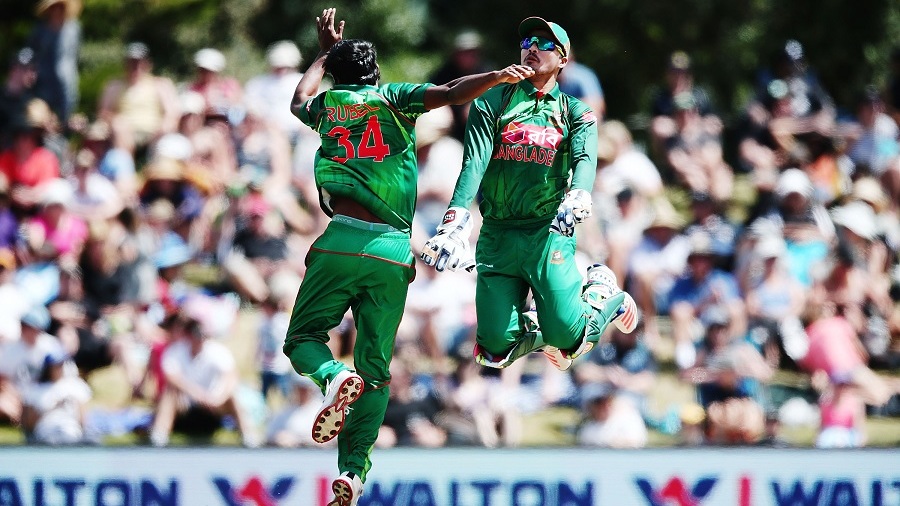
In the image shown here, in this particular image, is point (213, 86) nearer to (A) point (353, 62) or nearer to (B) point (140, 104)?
(B) point (140, 104)

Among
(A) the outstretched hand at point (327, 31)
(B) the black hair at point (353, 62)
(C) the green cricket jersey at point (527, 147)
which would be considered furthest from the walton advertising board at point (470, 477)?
(B) the black hair at point (353, 62)

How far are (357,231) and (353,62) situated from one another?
860mm

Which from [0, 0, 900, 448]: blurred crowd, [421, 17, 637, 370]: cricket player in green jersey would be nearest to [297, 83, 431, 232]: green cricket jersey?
[421, 17, 637, 370]: cricket player in green jersey

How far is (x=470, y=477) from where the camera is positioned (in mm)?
9969

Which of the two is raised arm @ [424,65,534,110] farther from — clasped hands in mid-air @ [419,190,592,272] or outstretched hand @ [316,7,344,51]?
outstretched hand @ [316,7,344,51]

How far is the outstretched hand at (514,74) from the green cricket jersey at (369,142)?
556mm

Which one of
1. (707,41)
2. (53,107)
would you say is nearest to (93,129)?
(53,107)

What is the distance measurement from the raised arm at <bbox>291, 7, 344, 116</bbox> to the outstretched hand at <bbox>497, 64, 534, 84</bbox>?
1.21 m

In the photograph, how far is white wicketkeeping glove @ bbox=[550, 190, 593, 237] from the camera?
23.8 feet

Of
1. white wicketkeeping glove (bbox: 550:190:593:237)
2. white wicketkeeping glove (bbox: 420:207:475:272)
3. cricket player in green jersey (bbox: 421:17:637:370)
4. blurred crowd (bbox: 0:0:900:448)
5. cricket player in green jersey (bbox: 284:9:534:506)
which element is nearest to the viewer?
white wicketkeeping glove (bbox: 420:207:475:272)

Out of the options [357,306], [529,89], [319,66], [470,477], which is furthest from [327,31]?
[470,477]

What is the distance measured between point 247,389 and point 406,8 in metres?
13.7

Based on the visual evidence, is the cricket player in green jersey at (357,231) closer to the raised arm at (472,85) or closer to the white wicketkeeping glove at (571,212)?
the raised arm at (472,85)

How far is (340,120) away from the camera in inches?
292
